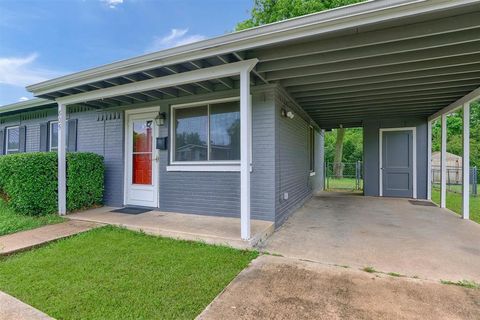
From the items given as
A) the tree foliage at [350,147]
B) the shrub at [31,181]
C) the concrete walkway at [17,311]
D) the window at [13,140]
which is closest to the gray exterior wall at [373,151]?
the shrub at [31,181]

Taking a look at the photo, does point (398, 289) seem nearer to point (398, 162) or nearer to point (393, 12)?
point (393, 12)

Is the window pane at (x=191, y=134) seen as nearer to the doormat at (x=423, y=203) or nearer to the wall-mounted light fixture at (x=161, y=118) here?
the wall-mounted light fixture at (x=161, y=118)

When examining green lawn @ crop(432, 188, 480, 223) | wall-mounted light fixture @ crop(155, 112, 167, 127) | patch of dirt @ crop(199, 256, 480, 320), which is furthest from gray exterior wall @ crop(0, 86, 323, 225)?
green lawn @ crop(432, 188, 480, 223)

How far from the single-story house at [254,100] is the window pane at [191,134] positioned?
21 mm

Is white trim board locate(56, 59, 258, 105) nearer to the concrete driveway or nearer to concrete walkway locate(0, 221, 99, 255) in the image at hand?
concrete walkway locate(0, 221, 99, 255)

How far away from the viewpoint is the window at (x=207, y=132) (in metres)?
4.67

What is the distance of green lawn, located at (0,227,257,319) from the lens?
208 centimetres

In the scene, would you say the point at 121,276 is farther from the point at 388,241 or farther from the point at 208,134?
the point at 388,241

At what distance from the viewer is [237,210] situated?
4.58 metres

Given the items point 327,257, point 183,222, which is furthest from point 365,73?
point 183,222

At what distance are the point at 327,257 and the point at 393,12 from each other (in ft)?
8.94

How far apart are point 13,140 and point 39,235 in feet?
22.4

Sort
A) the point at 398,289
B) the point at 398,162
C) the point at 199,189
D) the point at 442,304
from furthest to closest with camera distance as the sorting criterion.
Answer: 1. the point at 398,162
2. the point at 199,189
3. the point at 398,289
4. the point at 442,304

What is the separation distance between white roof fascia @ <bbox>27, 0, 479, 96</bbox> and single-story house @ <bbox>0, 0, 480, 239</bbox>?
11mm
